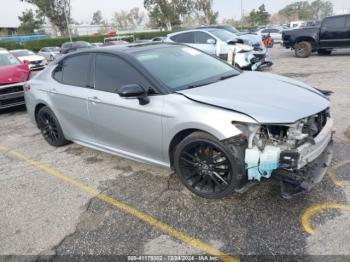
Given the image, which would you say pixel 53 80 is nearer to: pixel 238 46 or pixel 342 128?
pixel 342 128

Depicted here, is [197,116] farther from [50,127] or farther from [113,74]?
[50,127]

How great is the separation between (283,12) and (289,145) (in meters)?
131

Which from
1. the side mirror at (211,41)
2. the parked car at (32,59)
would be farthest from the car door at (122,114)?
the parked car at (32,59)

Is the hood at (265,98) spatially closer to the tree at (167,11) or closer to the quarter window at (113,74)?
the quarter window at (113,74)

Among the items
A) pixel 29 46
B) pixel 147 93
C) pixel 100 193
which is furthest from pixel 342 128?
pixel 29 46

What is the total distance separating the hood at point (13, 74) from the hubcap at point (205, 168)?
6131 mm

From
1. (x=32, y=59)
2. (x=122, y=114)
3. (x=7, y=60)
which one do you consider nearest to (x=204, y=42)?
(x=7, y=60)

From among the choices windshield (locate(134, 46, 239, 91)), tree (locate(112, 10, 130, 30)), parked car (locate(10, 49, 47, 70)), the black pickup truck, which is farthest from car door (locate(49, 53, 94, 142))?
tree (locate(112, 10, 130, 30))

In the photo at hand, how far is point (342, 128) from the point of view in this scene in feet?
17.3

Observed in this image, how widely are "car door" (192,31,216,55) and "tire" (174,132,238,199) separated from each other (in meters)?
8.86

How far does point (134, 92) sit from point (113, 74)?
75cm

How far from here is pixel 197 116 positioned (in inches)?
128

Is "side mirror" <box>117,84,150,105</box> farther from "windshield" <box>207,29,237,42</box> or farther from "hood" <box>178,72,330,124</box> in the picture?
"windshield" <box>207,29,237,42</box>

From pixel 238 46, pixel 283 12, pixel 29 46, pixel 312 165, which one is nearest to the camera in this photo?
pixel 312 165
